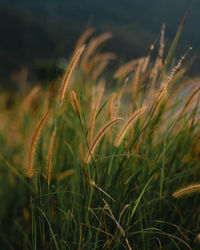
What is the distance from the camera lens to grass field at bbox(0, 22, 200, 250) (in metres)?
1.06

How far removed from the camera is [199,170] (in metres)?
1.45

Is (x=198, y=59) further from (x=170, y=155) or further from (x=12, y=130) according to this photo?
(x=12, y=130)

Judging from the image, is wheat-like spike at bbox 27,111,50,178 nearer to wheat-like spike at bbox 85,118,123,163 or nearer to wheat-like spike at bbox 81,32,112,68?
wheat-like spike at bbox 85,118,123,163

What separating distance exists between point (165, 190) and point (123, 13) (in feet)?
6.79

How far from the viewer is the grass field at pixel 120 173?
1.06 m

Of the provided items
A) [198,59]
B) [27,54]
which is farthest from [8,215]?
[27,54]

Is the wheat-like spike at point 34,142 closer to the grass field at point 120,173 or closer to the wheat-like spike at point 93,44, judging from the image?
the grass field at point 120,173

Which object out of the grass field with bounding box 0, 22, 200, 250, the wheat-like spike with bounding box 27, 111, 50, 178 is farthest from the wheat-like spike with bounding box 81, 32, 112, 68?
the wheat-like spike with bounding box 27, 111, 50, 178

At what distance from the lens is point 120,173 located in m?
1.26

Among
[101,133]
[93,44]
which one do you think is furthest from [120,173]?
[93,44]

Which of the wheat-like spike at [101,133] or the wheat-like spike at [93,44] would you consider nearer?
the wheat-like spike at [101,133]

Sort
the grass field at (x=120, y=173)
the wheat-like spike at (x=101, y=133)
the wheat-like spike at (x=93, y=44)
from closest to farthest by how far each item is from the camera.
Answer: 1. the wheat-like spike at (x=101, y=133)
2. the grass field at (x=120, y=173)
3. the wheat-like spike at (x=93, y=44)

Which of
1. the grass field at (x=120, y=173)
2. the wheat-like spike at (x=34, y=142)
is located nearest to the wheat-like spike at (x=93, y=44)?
the grass field at (x=120, y=173)

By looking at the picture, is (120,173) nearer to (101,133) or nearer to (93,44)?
(101,133)
